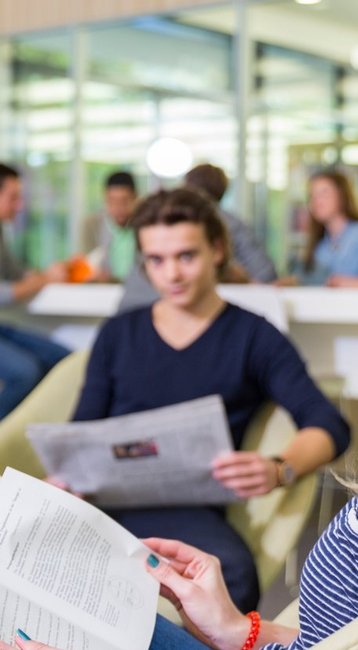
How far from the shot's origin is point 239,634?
4.88ft

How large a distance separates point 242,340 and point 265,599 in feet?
2.94

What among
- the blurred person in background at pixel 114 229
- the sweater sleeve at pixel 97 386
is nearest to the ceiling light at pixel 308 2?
the blurred person in background at pixel 114 229

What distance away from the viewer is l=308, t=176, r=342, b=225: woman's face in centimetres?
541

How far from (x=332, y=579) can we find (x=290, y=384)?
1282 millimetres

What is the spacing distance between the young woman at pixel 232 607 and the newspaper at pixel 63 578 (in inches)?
2.0

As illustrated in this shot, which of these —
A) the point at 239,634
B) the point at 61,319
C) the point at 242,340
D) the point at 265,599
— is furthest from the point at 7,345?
the point at 239,634

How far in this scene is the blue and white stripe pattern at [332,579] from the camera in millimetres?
1155

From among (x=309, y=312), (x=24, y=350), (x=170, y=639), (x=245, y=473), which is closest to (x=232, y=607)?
(x=170, y=639)

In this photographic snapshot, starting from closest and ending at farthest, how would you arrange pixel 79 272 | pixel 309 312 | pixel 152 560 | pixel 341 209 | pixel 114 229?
pixel 152 560 → pixel 309 312 → pixel 79 272 → pixel 341 209 → pixel 114 229

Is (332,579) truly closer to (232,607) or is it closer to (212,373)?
(232,607)

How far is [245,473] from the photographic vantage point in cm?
223

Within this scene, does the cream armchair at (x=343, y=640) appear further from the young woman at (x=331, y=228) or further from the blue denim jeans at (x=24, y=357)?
the young woman at (x=331, y=228)

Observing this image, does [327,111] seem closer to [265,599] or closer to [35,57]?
[35,57]

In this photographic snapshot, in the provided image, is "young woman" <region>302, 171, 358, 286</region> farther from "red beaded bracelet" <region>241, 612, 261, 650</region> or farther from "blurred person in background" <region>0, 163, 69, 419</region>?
"red beaded bracelet" <region>241, 612, 261, 650</region>
